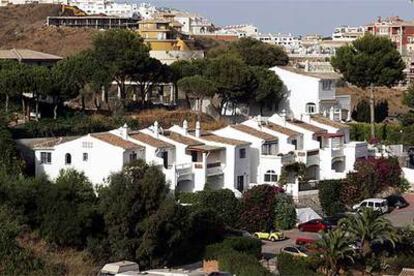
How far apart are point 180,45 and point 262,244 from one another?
144 feet

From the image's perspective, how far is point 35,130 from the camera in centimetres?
3981

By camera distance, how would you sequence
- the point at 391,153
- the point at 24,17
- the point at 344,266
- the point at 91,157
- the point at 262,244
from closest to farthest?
the point at 344,266 < the point at 262,244 < the point at 91,157 < the point at 391,153 < the point at 24,17

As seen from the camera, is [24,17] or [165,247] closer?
[165,247]

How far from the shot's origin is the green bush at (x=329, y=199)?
36031 millimetres

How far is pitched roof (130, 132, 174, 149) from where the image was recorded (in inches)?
1371

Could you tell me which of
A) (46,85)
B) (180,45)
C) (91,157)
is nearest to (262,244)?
(91,157)

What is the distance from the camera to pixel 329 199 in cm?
3616

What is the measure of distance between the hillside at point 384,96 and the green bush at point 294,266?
3461 centimetres

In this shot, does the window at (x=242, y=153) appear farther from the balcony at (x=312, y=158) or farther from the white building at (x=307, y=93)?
the white building at (x=307, y=93)

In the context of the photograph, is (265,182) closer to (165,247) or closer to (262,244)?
(262,244)

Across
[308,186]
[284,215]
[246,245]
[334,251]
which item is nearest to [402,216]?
[308,186]

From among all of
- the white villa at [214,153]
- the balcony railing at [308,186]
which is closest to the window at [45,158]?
the white villa at [214,153]

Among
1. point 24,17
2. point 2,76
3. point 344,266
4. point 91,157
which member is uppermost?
point 24,17

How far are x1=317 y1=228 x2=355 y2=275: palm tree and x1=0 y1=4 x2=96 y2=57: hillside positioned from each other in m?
48.8
